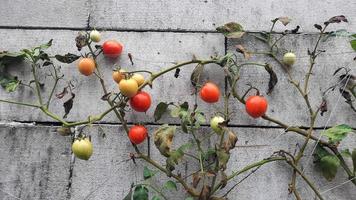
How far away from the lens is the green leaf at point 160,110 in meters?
2.56

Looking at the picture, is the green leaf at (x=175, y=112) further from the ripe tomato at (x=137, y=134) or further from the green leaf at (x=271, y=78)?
the green leaf at (x=271, y=78)

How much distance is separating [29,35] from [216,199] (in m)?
1.57

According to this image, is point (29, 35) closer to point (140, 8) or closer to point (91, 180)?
point (140, 8)

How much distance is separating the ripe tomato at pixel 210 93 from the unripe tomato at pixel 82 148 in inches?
27.5

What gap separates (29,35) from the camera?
9.37 feet

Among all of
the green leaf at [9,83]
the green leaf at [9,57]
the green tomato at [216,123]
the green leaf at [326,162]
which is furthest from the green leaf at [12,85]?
the green leaf at [326,162]

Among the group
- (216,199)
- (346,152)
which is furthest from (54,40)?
(346,152)

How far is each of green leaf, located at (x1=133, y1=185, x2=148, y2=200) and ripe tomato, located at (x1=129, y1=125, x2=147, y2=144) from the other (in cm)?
25

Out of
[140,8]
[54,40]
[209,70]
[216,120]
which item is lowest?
[216,120]

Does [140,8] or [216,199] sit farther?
[140,8]

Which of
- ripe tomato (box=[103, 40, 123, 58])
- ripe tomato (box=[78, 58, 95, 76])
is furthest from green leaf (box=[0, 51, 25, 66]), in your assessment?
ripe tomato (box=[103, 40, 123, 58])

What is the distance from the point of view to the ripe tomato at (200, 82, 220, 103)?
98.9 inches

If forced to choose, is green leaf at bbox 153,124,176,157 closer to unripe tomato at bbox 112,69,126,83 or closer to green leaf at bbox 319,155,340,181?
unripe tomato at bbox 112,69,126,83

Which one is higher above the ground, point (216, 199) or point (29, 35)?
point (29, 35)
